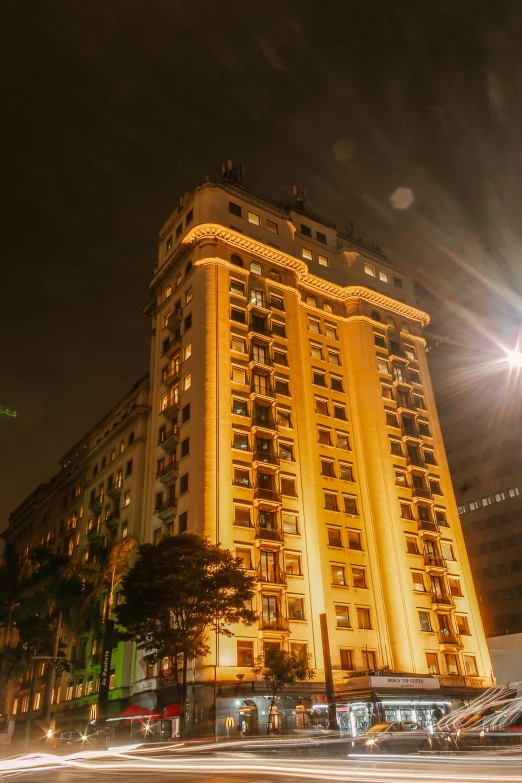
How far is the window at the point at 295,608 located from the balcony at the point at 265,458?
11400 millimetres

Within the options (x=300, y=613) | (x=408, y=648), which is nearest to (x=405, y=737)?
(x=300, y=613)

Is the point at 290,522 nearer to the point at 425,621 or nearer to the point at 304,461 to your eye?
the point at 304,461

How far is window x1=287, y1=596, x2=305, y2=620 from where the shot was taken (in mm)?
49000

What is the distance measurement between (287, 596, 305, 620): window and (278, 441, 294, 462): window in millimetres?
12494

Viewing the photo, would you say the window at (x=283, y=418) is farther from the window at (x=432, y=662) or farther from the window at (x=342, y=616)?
the window at (x=432, y=662)

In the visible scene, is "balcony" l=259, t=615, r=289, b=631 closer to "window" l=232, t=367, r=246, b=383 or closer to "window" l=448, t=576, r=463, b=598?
"window" l=448, t=576, r=463, b=598

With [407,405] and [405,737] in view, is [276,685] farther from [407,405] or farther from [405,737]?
[407,405]

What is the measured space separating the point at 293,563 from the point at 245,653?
345 inches

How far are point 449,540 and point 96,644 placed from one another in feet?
124

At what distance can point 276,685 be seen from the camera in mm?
42281

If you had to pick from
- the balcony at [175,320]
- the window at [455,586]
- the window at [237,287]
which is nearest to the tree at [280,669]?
the window at [455,586]

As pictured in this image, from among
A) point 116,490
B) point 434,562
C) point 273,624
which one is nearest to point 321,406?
point 434,562

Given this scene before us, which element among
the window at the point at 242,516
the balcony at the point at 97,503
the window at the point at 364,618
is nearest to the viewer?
the window at the point at 242,516

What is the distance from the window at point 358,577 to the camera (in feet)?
181
